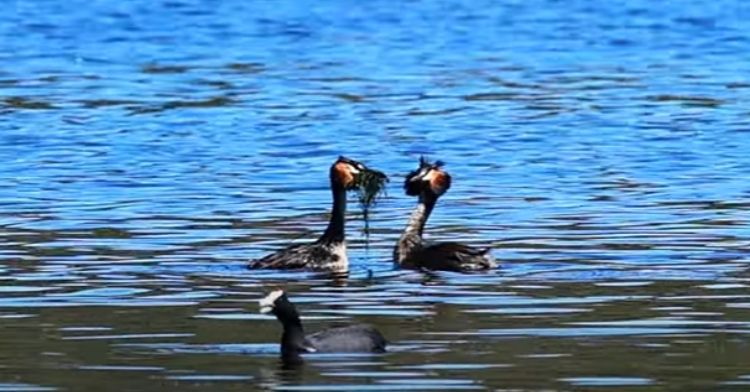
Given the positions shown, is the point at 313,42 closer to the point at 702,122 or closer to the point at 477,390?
the point at 702,122

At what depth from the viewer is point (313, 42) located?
49719 mm

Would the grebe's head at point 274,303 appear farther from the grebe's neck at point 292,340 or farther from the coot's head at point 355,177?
the coot's head at point 355,177

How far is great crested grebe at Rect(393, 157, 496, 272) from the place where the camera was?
18.9m

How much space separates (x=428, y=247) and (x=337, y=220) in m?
0.82

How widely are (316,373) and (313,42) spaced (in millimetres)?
35864

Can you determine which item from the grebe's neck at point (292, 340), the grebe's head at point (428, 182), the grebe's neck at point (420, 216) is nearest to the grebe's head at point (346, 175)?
the grebe's neck at point (420, 216)

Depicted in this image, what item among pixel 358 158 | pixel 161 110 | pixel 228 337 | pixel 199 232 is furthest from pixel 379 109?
pixel 228 337

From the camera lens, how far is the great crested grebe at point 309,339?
47.6 feet

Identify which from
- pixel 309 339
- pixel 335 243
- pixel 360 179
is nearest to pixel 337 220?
pixel 335 243

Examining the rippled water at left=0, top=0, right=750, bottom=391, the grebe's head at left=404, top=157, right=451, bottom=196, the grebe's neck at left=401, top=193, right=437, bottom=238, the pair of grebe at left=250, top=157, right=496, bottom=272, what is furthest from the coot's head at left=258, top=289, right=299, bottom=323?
the grebe's head at left=404, top=157, right=451, bottom=196

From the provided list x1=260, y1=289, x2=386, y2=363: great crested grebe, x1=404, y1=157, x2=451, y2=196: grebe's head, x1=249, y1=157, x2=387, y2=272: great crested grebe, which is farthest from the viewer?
x1=404, y1=157, x2=451, y2=196: grebe's head

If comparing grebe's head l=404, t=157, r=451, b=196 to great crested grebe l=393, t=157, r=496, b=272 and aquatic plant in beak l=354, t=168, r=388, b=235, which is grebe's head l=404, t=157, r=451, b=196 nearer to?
great crested grebe l=393, t=157, r=496, b=272

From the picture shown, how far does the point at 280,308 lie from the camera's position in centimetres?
1458

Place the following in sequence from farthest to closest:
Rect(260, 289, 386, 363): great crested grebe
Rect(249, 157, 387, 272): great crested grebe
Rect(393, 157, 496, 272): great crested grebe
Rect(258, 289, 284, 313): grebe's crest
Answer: Rect(249, 157, 387, 272): great crested grebe
Rect(393, 157, 496, 272): great crested grebe
Rect(258, 289, 284, 313): grebe's crest
Rect(260, 289, 386, 363): great crested grebe
